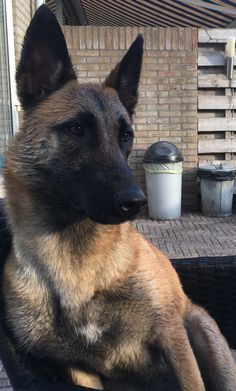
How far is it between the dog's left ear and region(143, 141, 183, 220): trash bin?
4.67 metres

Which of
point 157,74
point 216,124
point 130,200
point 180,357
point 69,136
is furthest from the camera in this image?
point 216,124

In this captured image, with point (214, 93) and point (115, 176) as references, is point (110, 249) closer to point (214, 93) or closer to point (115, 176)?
point (115, 176)

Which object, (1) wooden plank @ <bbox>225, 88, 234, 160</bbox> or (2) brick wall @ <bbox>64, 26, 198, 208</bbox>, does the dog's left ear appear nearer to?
(2) brick wall @ <bbox>64, 26, 198, 208</bbox>

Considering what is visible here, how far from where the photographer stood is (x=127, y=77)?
1891 millimetres

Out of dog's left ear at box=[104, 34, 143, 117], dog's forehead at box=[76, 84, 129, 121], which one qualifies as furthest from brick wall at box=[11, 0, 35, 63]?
dog's forehead at box=[76, 84, 129, 121]

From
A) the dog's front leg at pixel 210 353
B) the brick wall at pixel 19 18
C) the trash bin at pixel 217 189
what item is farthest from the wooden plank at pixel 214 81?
the dog's front leg at pixel 210 353

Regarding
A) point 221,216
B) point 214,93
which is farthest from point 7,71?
point 221,216

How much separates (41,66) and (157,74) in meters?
5.50

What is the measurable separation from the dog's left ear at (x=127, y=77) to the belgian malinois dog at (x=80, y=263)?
17cm

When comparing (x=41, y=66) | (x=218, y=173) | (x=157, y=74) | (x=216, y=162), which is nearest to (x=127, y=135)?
(x=41, y=66)

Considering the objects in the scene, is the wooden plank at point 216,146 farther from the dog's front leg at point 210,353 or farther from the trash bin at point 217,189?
the dog's front leg at point 210,353

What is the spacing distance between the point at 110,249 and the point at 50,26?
31.3 inches

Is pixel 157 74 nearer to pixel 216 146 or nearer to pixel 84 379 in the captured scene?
pixel 216 146

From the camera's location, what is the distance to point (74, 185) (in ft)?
5.05
